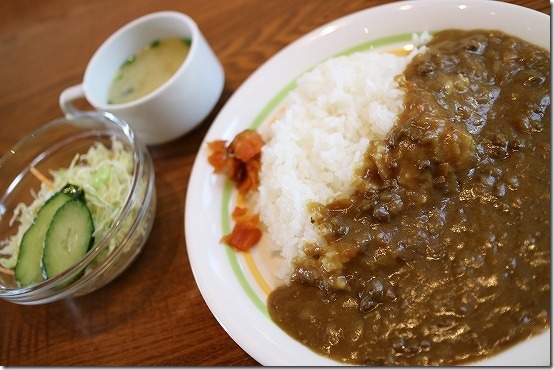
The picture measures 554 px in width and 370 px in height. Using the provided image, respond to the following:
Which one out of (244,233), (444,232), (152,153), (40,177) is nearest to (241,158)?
(244,233)

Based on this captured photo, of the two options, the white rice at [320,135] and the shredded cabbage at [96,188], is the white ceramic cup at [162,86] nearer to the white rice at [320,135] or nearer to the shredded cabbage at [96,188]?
the shredded cabbage at [96,188]

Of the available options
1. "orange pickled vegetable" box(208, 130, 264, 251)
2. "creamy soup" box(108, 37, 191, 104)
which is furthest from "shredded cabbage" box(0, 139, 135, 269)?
"orange pickled vegetable" box(208, 130, 264, 251)

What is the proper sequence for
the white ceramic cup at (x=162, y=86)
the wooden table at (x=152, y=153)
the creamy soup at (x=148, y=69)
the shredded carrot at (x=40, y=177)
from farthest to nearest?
the creamy soup at (x=148, y=69)
the shredded carrot at (x=40, y=177)
the white ceramic cup at (x=162, y=86)
the wooden table at (x=152, y=153)

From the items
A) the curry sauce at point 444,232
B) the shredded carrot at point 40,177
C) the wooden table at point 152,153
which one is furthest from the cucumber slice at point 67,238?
the curry sauce at point 444,232

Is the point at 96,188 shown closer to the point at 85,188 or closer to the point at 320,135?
the point at 85,188

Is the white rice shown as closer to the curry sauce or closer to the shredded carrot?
the curry sauce

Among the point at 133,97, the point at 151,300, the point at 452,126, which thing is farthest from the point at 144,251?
the point at 452,126
